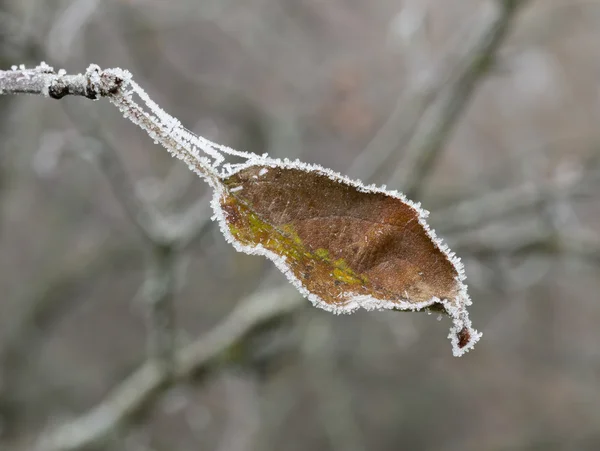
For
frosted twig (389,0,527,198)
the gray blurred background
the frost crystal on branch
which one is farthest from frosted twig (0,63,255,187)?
the gray blurred background

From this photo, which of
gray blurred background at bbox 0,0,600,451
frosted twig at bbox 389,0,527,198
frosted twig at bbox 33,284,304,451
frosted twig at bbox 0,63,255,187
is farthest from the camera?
gray blurred background at bbox 0,0,600,451

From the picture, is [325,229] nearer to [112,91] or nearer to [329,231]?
[329,231]

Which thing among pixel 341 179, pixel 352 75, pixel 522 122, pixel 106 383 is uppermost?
pixel 352 75

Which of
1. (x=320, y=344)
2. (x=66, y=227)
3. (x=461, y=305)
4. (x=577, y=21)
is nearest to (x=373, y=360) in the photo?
(x=320, y=344)

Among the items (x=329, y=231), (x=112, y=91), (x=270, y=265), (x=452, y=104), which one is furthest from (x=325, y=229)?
(x=270, y=265)

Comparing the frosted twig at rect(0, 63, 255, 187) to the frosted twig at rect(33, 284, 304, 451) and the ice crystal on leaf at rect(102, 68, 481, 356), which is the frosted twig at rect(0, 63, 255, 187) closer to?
the ice crystal on leaf at rect(102, 68, 481, 356)

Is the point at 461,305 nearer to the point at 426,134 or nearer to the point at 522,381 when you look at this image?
the point at 426,134
